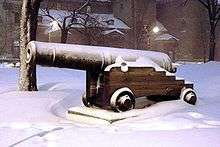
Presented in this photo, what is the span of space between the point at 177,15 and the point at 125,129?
62150 millimetres

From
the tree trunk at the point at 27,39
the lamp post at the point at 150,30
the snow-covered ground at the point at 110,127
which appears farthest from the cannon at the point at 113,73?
the lamp post at the point at 150,30

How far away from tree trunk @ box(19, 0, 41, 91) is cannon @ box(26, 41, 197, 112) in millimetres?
4714

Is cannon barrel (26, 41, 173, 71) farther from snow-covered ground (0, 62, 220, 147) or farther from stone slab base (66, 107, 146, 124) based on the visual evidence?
snow-covered ground (0, 62, 220, 147)

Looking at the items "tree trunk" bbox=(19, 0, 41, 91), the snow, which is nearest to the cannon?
"tree trunk" bbox=(19, 0, 41, 91)

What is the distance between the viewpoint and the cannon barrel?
966 centimetres

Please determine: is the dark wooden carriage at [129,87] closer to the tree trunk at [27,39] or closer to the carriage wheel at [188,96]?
the carriage wheel at [188,96]

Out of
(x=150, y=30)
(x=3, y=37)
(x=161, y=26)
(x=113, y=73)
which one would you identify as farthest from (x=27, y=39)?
(x=161, y=26)

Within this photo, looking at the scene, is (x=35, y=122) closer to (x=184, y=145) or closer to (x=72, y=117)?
(x=72, y=117)

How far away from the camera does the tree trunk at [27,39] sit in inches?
595

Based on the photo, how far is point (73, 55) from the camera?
32.8ft

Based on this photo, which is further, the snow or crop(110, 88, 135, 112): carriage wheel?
the snow

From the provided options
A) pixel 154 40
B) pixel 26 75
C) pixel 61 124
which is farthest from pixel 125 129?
pixel 154 40

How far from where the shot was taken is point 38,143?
7.21m

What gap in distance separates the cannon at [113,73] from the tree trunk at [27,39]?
4.71 meters
